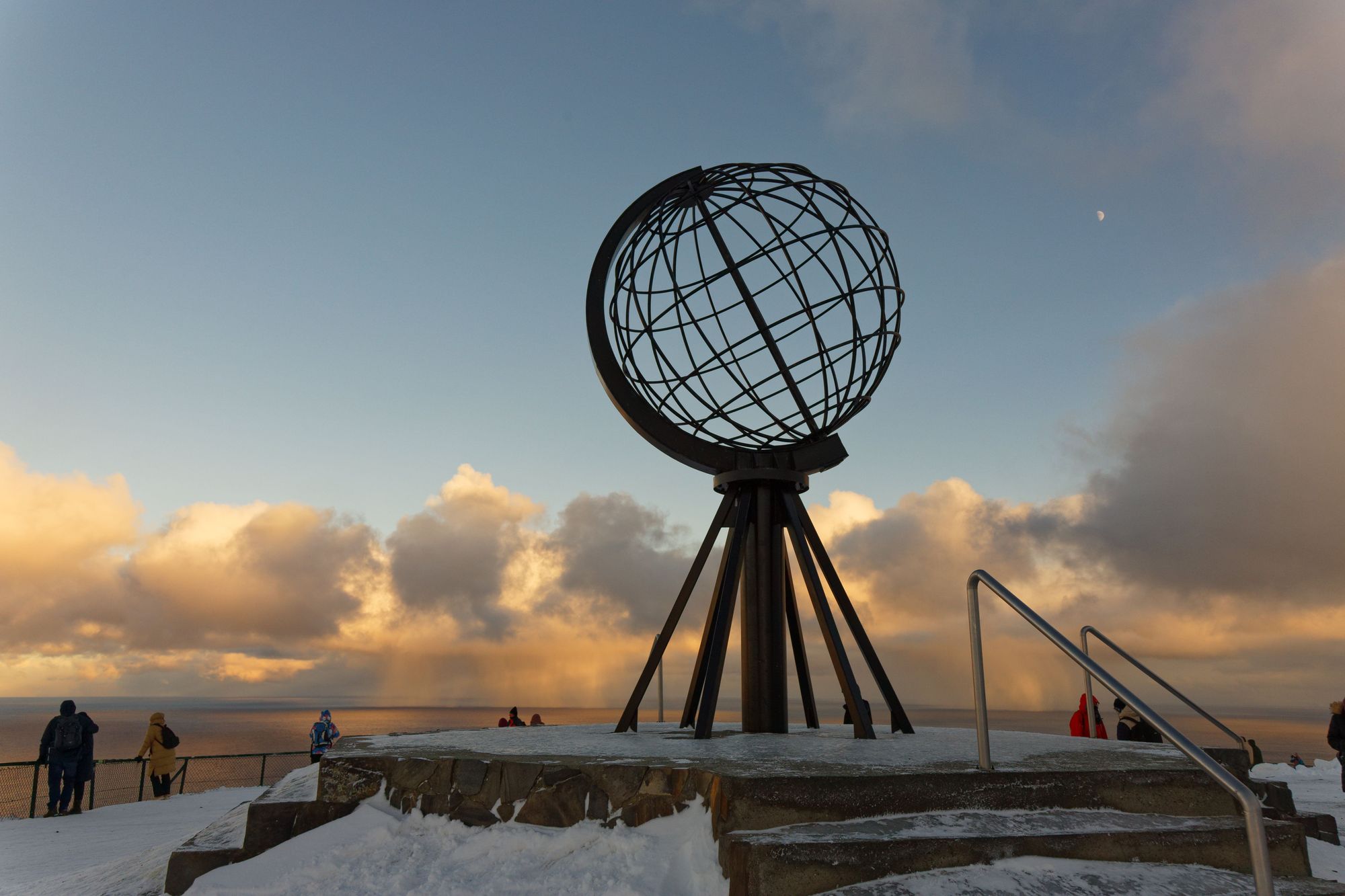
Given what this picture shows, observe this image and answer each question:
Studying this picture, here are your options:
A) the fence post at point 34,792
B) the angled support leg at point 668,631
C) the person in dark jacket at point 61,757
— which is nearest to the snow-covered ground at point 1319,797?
the angled support leg at point 668,631

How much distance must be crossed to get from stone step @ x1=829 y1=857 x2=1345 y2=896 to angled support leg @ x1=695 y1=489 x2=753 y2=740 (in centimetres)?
307

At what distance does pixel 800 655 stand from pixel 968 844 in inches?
187

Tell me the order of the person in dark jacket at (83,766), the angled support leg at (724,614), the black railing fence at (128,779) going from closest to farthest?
the angled support leg at (724,614) → the black railing fence at (128,779) → the person in dark jacket at (83,766)

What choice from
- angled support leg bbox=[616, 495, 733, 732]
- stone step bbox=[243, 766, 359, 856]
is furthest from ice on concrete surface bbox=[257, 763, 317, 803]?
angled support leg bbox=[616, 495, 733, 732]

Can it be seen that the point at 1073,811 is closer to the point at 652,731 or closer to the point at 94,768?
the point at 652,731

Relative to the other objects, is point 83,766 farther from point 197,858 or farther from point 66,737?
point 197,858

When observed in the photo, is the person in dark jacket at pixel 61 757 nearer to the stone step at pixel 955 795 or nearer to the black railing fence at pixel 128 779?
the black railing fence at pixel 128 779

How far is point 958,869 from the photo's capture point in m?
3.58

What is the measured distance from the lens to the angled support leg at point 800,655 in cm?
818

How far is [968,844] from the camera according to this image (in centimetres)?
362

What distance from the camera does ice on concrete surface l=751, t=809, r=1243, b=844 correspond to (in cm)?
364

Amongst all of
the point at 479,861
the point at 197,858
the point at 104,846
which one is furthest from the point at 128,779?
the point at 479,861

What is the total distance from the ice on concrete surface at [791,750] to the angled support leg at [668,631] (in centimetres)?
21

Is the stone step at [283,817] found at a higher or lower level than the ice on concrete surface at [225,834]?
higher
